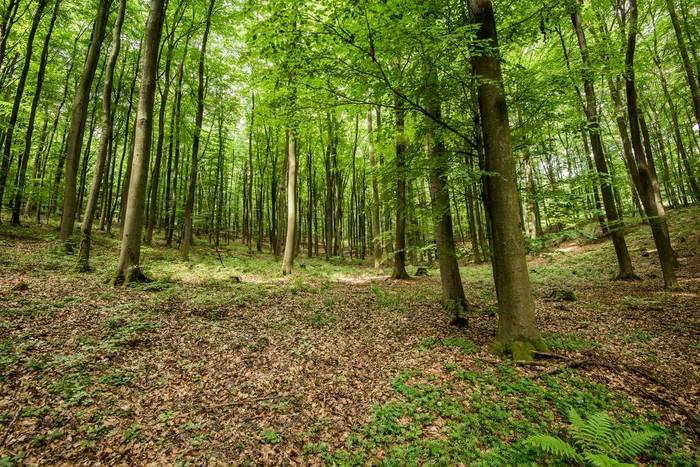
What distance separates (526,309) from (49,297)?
32.4 ft

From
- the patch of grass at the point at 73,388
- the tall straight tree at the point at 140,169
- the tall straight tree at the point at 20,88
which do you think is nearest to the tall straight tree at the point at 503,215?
the patch of grass at the point at 73,388

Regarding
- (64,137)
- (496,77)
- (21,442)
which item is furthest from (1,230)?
(496,77)

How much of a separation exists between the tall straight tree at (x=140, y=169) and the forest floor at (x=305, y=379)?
0.81 m

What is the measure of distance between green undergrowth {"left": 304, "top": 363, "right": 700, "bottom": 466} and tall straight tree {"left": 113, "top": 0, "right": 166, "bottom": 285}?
305 inches

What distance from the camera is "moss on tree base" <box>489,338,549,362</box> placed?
200 inches

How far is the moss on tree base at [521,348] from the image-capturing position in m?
5.09

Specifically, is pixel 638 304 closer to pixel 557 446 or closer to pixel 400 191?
pixel 400 191

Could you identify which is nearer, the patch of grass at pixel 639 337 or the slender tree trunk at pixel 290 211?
the patch of grass at pixel 639 337

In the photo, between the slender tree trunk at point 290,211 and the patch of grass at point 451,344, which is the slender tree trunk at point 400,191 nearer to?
the patch of grass at point 451,344

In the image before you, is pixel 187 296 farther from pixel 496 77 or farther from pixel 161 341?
pixel 496 77

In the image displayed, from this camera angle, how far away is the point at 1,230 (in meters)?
13.3

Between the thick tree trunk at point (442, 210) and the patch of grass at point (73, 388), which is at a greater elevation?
the thick tree trunk at point (442, 210)

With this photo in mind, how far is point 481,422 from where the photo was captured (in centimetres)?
372

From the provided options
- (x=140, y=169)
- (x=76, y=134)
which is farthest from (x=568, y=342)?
(x=76, y=134)
